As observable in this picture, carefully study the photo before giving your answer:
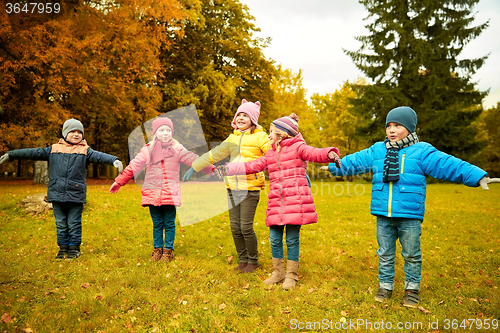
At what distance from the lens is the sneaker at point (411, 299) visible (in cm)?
408

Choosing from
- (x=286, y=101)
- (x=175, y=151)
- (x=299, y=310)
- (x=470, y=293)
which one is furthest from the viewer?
(x=286, y=101)

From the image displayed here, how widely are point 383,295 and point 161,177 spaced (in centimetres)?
401

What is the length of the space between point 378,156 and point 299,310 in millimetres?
2194

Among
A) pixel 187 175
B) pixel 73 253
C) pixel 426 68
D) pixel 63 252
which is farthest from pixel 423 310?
pixel 426 68

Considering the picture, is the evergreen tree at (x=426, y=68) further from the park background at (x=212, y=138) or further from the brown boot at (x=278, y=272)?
the brown boot at (x=278, y=272)

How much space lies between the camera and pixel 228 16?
2709 cm

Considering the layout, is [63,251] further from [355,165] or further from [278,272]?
[355,165]

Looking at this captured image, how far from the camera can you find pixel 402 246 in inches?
160

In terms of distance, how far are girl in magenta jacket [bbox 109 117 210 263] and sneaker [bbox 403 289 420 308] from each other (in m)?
3.82

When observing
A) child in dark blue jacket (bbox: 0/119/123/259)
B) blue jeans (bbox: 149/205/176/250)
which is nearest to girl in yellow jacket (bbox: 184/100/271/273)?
blue jeans (bbox: 149/205/176/250)

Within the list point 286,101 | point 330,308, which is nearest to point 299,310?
point 330,308

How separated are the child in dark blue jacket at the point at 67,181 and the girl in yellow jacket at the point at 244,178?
2098 millimetres

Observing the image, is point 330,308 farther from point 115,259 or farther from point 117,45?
point 117,45

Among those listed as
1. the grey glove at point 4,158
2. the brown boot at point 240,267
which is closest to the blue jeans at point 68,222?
the grey glove at point 4,158
